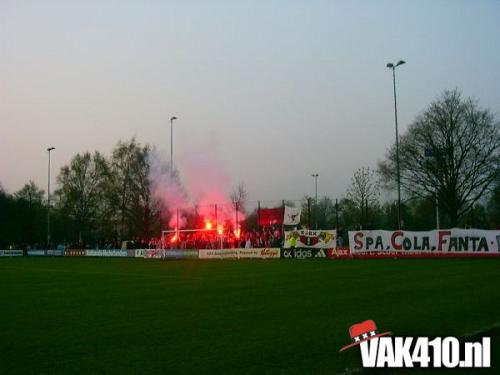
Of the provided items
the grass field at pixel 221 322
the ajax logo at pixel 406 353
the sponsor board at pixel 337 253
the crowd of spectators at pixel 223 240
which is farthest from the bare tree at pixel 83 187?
the ajax logo at pixel 406 353

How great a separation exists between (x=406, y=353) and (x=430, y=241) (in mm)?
30098

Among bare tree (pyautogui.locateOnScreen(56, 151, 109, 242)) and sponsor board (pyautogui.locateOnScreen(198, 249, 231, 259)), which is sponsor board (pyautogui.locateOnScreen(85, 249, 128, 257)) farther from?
bare tree (pyautogui.locateOnScreen(56, 151, 109, 242))

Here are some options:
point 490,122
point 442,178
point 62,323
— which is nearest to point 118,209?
point 442,178

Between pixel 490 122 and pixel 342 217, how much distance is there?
25907 millimetres

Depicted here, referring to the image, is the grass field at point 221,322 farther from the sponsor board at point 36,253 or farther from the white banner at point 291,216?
the sponsor board at point 36,253

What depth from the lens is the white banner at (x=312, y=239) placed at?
39.5 meters

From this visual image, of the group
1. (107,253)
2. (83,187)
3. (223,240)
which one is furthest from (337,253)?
(83,187)

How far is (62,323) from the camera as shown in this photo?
10.8 meters

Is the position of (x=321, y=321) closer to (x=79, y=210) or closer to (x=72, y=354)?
(x=72, y=354)

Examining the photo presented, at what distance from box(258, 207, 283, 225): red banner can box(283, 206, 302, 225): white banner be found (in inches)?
25.8

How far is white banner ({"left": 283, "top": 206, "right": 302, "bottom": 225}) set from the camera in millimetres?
42281

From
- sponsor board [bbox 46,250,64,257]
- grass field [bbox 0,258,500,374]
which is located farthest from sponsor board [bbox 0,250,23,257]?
grass field [bbox 0,258,500,374]

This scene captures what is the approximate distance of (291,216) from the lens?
42.5 meters

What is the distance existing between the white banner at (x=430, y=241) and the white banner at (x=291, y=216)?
5333mm
